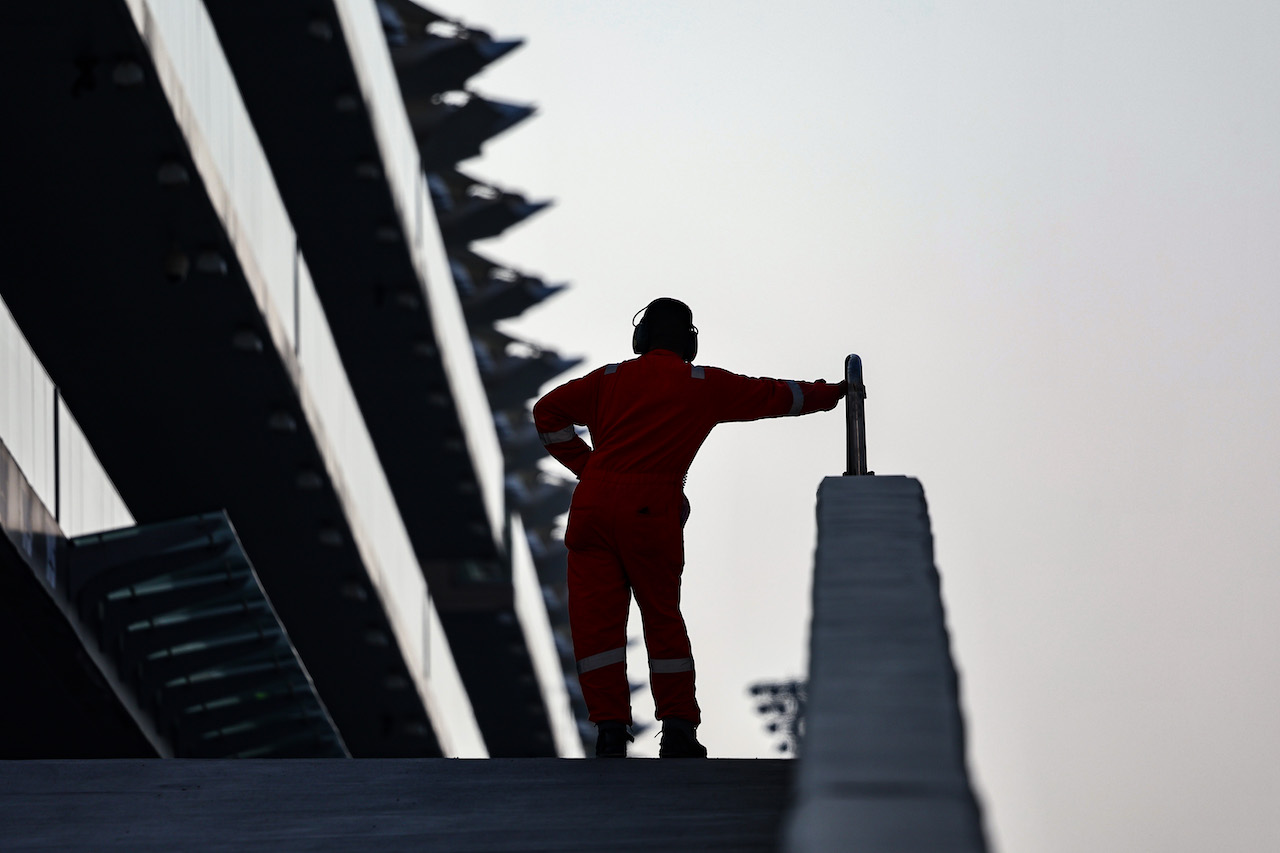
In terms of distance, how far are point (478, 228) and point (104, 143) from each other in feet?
66.2

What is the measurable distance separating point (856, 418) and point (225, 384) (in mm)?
11471

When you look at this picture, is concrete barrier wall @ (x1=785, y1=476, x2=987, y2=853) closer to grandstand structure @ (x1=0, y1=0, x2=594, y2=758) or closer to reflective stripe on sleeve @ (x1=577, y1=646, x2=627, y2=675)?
reflective stripe on sleeve @ (x1=577, y1=646, x2=627, y2=675)

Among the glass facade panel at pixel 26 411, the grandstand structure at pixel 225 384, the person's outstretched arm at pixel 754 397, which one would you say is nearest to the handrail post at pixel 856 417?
the person's outstretched arm at pixel 754 397

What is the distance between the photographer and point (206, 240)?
51.6ft

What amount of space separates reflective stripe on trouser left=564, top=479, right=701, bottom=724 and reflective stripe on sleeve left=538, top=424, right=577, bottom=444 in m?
0.29

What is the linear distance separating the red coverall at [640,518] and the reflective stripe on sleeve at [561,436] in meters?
0.09

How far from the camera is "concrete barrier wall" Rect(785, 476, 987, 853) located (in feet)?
9.57

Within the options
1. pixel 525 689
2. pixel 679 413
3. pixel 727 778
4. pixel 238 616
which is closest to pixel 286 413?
pixel 238 616

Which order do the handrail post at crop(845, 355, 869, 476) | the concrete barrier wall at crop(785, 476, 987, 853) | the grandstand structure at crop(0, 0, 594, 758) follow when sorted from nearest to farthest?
the concrete barrier wall at crop(785, 476, 987, 853) < the handrail post at crop(845, 355, 869, 476) < the grandstand structure at crop(0, 0, 594, 758)

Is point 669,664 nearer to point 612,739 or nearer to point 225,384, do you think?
point 612,739

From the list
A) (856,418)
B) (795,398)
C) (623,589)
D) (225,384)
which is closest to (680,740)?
(623,589)

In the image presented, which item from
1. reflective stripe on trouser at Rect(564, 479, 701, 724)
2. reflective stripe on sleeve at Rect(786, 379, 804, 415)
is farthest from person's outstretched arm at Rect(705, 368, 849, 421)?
reflective stripe on trouser at Rect(564, 479, 701, 724)

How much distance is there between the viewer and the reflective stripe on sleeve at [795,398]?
7.62m

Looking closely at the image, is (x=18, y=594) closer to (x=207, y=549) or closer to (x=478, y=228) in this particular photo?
(x=207, y=549)
